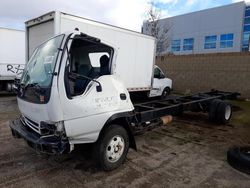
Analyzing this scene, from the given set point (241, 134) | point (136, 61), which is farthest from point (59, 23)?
point (241, 134)

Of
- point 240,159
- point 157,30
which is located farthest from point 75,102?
point 157,30

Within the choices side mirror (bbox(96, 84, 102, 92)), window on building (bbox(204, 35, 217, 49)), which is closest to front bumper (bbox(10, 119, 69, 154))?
side mirror (bbox(96, 84, 102, 92))

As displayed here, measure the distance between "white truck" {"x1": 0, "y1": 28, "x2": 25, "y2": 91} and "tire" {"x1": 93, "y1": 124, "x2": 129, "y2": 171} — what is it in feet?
33.2

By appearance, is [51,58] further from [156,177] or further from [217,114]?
[217,114]

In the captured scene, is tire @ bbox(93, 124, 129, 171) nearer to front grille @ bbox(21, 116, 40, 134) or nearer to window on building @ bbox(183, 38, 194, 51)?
front grille @ bbox(21, 116, 40, 134)

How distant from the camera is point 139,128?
5016mm

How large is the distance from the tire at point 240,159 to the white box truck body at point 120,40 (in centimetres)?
403

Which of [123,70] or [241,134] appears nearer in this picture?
[241,134]

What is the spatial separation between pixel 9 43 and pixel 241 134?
38.8 ft

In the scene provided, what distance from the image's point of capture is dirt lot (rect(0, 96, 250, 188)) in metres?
3.83

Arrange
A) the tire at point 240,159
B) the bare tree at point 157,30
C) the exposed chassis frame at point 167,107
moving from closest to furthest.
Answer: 1. the tire at point 240,159
2. the exposed chassis frame at point 167,107
3. the bare tree at point 157,30

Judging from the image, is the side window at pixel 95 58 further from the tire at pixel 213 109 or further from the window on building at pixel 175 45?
the window on building at pixel 175 45

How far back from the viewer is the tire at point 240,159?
14.0 ft

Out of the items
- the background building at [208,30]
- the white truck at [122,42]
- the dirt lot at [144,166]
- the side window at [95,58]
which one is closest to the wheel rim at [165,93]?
the white truck at [122,42]
